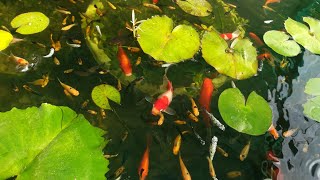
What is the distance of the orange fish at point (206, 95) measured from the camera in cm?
176

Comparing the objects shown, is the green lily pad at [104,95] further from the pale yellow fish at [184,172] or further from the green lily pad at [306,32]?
the green lily pad at [306,32]

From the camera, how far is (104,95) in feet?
5.60

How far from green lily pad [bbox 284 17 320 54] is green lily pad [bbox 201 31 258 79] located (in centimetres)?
34

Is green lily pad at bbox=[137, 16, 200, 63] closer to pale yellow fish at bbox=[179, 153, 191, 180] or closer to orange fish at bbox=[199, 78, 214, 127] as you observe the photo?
orange fish at bbox=[199, 78, 214, 127]

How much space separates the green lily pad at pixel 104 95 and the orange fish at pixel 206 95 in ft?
1.39

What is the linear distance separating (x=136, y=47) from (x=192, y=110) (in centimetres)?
50

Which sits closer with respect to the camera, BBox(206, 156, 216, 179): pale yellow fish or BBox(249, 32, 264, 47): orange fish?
BBox(206, 156, 216, 179): pale yellow fish

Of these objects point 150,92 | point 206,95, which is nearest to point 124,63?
point 150,92

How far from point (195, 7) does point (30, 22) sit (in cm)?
99

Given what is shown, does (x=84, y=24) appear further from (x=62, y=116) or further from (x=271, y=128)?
(x=271, y=128)

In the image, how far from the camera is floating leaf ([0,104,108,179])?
125 centimetres

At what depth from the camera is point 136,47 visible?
1982mm

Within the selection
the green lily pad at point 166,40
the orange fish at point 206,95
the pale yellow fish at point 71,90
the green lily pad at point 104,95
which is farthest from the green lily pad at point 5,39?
the orange fish at point 206,95

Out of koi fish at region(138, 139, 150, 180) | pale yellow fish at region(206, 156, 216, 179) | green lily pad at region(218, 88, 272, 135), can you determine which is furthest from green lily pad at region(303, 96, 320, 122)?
koi fish at region(138, 139, 150, 180)
